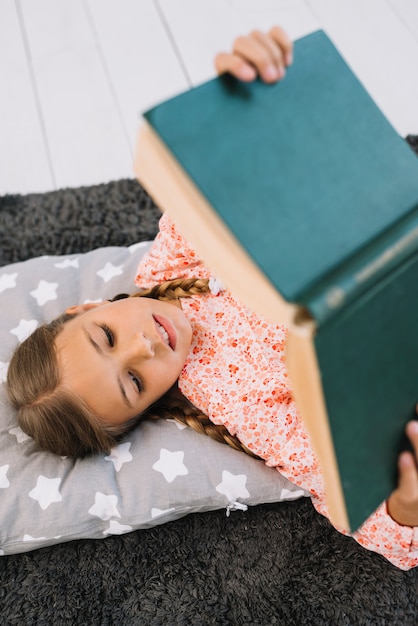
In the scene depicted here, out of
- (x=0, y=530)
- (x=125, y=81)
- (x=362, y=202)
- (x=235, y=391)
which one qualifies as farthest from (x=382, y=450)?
(x=125, y=81)

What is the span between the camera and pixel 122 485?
0.88 m

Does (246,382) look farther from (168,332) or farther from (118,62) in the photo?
(118,62)

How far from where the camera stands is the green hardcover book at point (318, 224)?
1.17ft

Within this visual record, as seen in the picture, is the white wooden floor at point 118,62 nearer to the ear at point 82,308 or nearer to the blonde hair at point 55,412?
→ the ear at point 82,308

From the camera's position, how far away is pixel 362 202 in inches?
15.3

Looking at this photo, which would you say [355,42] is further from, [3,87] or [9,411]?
[9,411]

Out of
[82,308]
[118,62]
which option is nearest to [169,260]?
[82,308]

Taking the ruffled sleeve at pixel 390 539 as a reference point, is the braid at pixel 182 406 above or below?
above

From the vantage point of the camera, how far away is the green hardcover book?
1.17 feet

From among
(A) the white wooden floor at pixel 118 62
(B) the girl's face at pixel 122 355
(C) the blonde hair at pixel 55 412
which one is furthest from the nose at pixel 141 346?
(A) the white wooden floor at pixel 118 62

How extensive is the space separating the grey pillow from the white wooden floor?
2.24ft

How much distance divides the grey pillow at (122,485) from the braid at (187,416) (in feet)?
0.04

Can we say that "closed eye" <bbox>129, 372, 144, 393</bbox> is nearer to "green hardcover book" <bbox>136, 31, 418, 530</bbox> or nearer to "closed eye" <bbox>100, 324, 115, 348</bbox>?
"closed eye" <bbox>100, 324, 115, 348</bbox>

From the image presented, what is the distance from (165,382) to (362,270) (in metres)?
0.56
